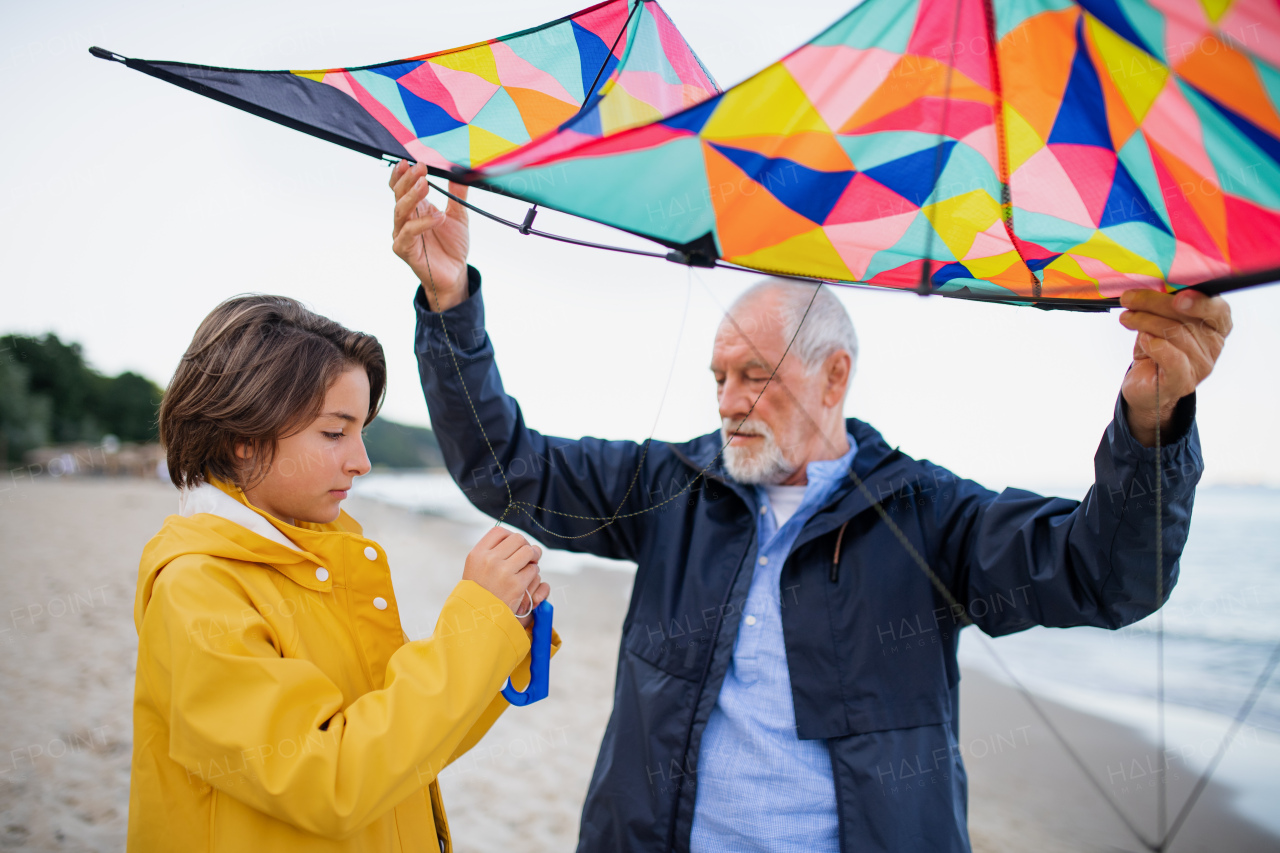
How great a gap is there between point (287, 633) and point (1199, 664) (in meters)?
9.07

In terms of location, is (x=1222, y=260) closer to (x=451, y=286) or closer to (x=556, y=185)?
(x=556, y=185)

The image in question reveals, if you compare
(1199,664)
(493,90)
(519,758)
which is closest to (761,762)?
(493,90)

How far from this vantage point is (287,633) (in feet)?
3.93

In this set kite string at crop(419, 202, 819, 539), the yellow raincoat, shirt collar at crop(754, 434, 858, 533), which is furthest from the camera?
shirt collar at crop(754, 434, 858, 533)

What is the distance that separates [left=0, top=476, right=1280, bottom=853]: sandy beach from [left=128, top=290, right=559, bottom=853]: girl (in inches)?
45.7

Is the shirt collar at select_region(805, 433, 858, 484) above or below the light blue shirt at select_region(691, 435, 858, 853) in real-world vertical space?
above

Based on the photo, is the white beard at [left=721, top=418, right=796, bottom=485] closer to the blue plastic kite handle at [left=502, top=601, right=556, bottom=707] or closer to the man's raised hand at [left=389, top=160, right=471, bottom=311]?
the blue plastic kite handle at [left=502, top=601, right=556, bottom=707]

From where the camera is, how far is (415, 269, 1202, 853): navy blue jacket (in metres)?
1.47

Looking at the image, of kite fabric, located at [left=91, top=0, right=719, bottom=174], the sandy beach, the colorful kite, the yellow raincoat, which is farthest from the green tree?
the yellow raincoat

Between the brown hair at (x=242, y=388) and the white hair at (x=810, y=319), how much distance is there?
129 centimetres

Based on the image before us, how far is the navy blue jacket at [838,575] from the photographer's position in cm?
147

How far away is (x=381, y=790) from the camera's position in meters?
1.03

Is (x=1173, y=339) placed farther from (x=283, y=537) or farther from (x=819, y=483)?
(x=283, y=537)

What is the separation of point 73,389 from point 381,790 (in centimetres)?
5036
